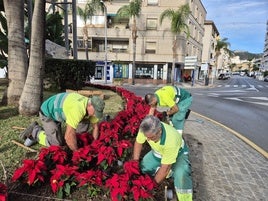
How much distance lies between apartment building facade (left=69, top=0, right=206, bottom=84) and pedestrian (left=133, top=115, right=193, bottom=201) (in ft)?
101

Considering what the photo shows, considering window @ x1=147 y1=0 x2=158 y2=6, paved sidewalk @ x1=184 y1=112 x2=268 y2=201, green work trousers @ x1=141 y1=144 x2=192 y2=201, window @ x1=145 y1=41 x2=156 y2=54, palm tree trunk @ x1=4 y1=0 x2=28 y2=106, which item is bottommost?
paved sidewalk @ x1=184 y1=112 x2=268 y2=201

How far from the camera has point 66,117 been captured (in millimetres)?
3818

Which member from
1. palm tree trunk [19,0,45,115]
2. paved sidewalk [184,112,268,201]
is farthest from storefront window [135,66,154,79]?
palm tree trunk [19,0,45,115]

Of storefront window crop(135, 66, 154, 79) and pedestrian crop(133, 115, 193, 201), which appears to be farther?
storefront window crop(135, 66, 154, 79)

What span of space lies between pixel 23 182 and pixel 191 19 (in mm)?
40266

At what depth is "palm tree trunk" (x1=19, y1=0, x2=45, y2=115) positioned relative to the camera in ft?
20.5

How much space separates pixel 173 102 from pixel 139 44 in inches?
1174

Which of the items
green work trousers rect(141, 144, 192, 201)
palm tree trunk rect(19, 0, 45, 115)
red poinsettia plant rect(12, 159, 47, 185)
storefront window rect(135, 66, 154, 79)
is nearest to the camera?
red poinsettia plant rect(12, 159, 47, 185)

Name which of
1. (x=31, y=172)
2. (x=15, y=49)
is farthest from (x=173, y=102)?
(x=15, y=49)

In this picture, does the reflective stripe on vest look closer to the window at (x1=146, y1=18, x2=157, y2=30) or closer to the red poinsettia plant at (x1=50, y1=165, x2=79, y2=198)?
the red poinsettia plant at (x1=50, y1=165, x2=79, y2=198)

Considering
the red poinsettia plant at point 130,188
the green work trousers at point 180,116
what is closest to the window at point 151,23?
the green work trousers at point 180,116

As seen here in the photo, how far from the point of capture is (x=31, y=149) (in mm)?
4379

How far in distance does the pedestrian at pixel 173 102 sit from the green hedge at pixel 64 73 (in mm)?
6667

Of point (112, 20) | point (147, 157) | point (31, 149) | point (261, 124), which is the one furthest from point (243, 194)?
point (112, 20)
